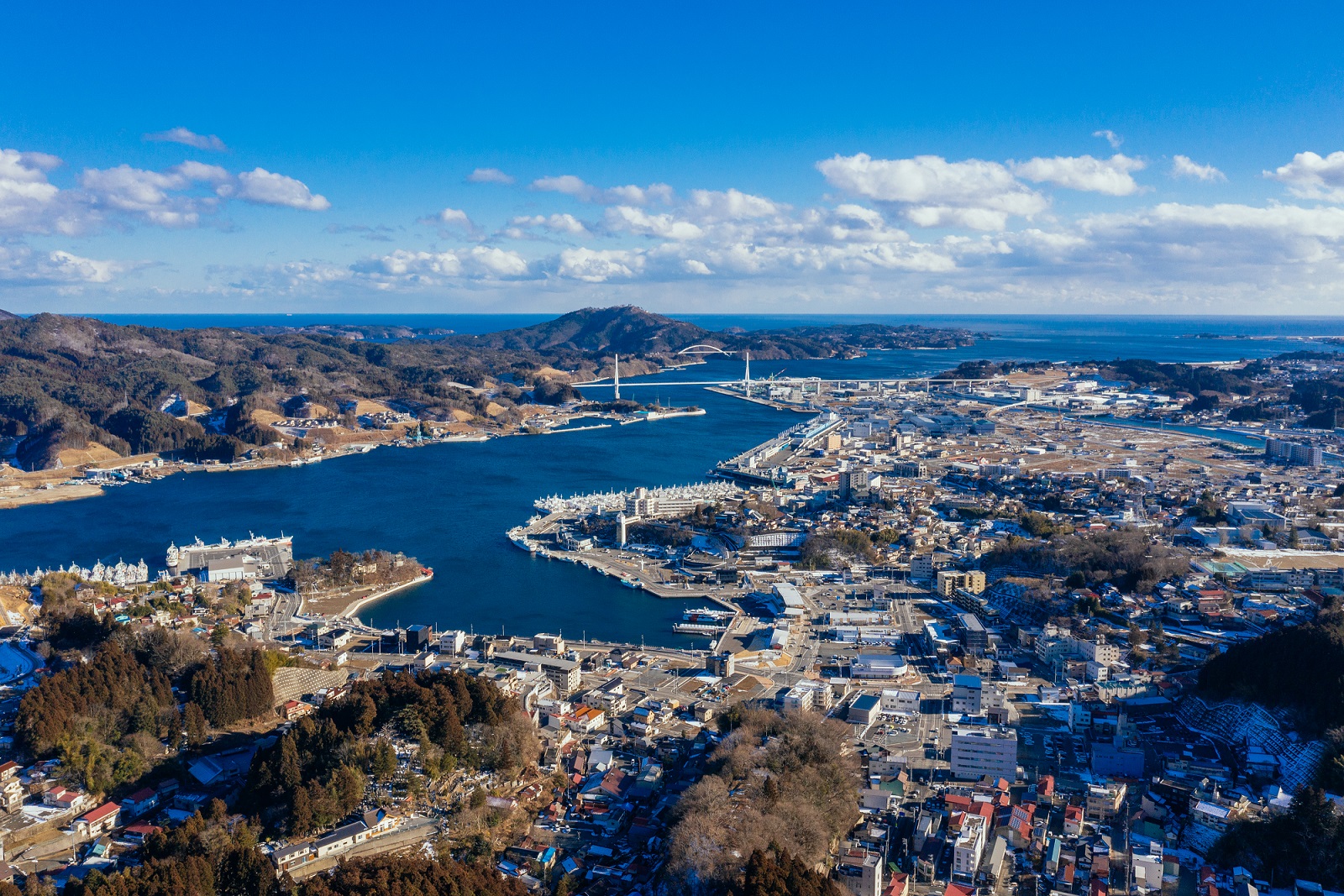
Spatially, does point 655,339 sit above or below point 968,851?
above

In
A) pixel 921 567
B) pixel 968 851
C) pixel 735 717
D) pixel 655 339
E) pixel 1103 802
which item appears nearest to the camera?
pixel 968 851

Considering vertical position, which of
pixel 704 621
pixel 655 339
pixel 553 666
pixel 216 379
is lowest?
pixel 704 621

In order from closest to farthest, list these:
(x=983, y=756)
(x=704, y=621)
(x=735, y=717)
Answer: (x=983, y=756)
(x=735, y=717)
(x=704, y=621)

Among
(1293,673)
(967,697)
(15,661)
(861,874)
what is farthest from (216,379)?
(1293,673)

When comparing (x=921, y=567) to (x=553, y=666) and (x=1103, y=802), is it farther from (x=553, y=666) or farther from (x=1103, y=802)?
(x=1103, y=802)

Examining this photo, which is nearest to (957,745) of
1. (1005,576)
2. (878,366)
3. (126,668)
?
(1005,576)

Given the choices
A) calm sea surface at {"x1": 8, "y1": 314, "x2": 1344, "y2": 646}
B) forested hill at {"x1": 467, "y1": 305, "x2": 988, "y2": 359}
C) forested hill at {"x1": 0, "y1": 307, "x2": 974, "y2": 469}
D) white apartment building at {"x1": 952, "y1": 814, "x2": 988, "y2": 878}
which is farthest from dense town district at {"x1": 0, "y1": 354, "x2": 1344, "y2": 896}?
forested hill at {"x1": 467, "y1": 305, "x2": 988, "y2": 359}

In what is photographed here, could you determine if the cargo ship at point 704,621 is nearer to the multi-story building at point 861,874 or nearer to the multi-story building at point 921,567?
the multi-story building at point 921,567
